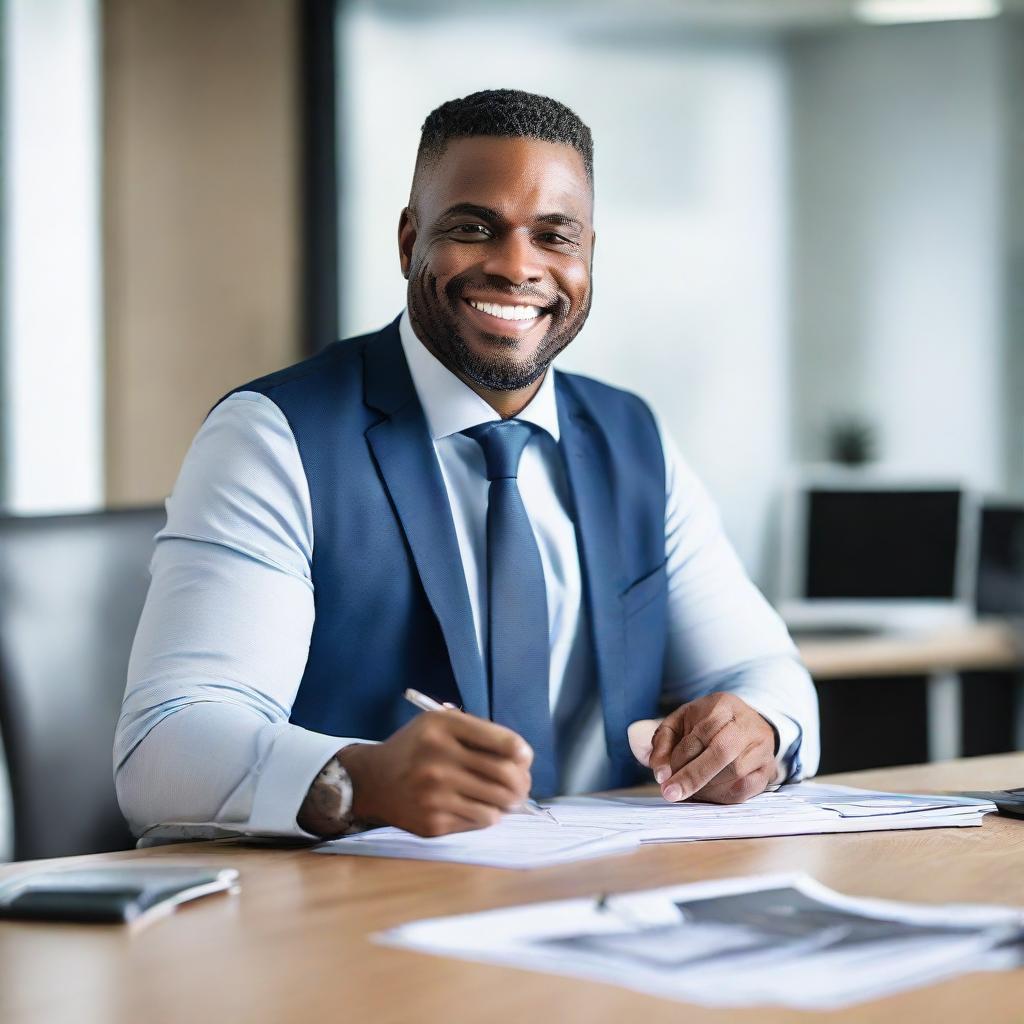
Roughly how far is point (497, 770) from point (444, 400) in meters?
0.64

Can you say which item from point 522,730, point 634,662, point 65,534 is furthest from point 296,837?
point 65,534

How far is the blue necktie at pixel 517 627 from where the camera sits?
151cm

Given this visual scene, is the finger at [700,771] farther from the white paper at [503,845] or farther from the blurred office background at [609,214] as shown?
the blurred office background at [609,214]

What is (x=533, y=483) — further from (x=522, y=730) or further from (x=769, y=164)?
(x=769, y=164)

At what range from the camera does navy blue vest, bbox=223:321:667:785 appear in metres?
1.49

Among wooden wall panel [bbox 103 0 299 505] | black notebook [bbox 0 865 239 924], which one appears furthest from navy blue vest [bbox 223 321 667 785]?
wooden wall panel [bbox 103 0 299 505]

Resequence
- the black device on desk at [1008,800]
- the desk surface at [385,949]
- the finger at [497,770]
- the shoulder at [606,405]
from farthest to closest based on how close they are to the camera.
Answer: the shoulder at [606,405] < the black device on desk at [1008,800] < the finger at [497,770] < the desk surface at [385,949]

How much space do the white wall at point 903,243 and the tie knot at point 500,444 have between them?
244 cm

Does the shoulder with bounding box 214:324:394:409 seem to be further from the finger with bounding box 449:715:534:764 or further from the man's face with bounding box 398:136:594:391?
the finger with bounding box 449:715:534:764

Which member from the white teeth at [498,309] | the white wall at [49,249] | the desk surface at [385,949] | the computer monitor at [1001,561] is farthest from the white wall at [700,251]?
the desk surface at [385,949]

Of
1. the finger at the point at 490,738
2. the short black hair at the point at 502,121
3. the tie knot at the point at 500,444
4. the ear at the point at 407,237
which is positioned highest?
the short black hair at the point at 502,121

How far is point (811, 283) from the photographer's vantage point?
3.95 m

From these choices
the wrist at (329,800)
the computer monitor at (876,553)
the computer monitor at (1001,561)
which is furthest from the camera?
the computer monitor at (1001,561)

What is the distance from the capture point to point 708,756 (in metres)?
1.34
